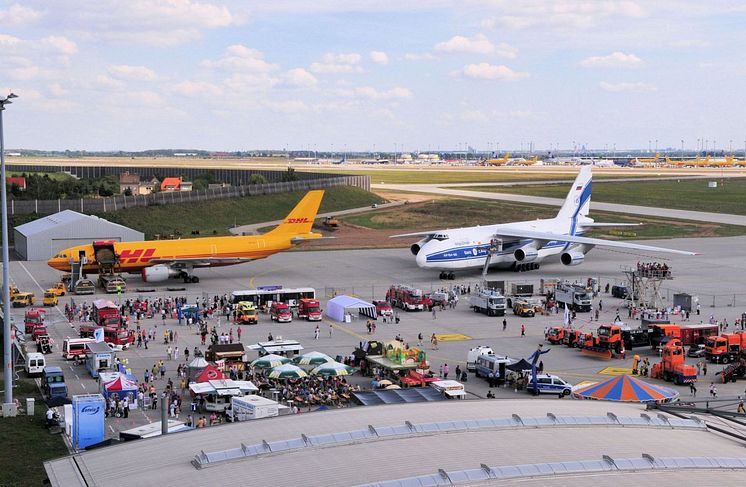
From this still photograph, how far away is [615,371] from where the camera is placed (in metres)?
48.2

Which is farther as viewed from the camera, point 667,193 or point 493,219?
point 667,193

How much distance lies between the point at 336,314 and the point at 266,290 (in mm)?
6648

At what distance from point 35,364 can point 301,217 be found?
121 ft

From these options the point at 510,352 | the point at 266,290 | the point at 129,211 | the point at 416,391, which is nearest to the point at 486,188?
the point at 129,211

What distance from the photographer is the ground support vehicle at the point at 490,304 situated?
62969 mm

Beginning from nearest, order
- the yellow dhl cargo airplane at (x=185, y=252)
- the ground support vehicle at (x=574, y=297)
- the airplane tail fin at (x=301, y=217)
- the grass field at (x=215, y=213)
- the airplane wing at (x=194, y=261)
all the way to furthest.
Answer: the ground support vehicle at (x=574, y=297) → the yellow dhl cargo airplane at (x=185, y=252) → the airplane wing at (x=194, y=261) → the airplane tail fin at (x=301, y=217) → the grass field at (x=215, y=213)

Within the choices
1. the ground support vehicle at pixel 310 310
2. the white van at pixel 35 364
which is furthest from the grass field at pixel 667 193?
the white van at pixel 35 364

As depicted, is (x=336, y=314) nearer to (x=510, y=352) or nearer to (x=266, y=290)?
(x=266, y=290)

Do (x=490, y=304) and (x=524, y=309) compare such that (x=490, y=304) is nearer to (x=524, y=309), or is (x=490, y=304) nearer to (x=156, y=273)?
(x=524, y=309)

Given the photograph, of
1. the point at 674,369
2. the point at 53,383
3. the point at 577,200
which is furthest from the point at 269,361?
the point at 577,200

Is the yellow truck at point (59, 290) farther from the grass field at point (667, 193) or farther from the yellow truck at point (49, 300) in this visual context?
the grass field at point (667, 193)

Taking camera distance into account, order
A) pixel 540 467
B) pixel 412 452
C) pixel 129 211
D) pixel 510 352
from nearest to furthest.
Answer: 1. pixel 540 467
2. pixel 412 452
3. pixel 510 352
4. pixel 129 211

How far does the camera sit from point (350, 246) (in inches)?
3942

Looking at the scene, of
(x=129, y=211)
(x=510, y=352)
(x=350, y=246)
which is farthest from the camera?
(x=129, y=211)
